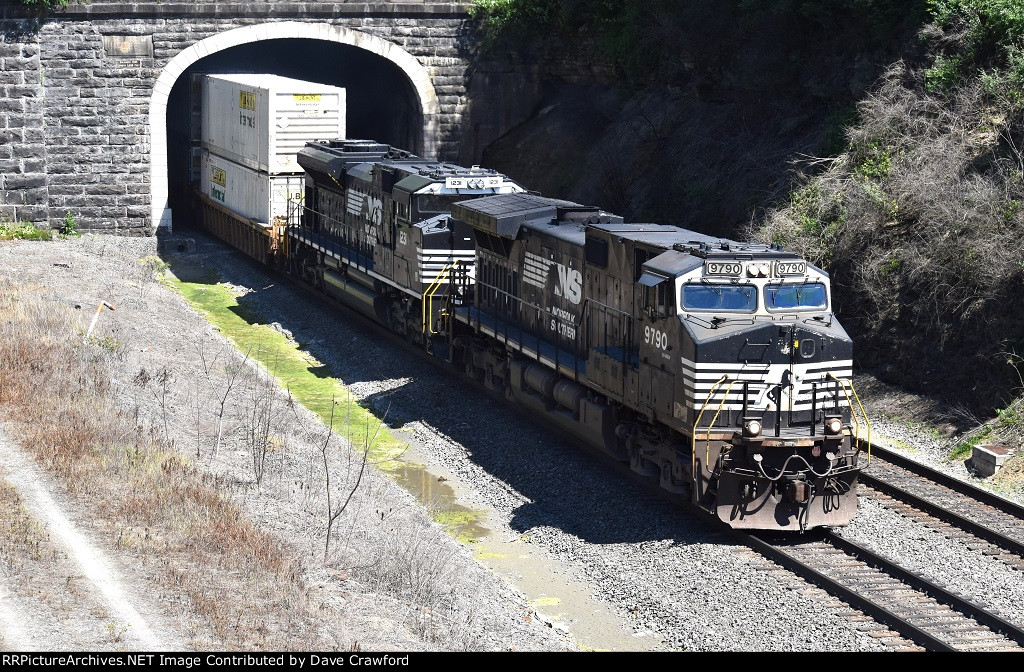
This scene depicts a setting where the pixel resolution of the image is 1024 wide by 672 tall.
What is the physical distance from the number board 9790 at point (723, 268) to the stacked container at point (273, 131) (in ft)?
61.3

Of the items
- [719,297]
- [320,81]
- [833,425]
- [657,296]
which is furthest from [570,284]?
[320,81]

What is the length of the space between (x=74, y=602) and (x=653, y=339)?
790 cm

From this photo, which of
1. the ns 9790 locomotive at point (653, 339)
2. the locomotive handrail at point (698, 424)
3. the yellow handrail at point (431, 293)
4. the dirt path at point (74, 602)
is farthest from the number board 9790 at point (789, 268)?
the yellow handrail at point (431, 293)

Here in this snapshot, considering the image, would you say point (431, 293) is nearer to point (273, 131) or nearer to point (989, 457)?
point (989, 457)

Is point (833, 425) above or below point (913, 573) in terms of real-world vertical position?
above

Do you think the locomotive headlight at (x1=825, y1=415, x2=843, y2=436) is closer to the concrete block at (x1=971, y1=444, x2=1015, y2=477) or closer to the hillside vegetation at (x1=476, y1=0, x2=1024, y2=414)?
the concrete block at (x1=971, y1=444, x2=1015, y2=477)

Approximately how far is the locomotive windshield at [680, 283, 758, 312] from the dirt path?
286 inches

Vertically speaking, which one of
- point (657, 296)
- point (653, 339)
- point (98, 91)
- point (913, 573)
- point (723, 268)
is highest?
point (98, 91)

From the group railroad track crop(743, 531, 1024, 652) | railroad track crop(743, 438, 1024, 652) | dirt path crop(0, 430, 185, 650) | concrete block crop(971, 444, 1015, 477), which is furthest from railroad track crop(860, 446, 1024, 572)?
dirt path crop(0, 430, 185, 650)

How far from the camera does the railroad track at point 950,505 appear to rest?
15516mm

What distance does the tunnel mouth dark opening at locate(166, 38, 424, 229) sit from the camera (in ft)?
136

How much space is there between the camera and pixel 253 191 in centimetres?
3384

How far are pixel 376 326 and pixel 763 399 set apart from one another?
13.9 metres
